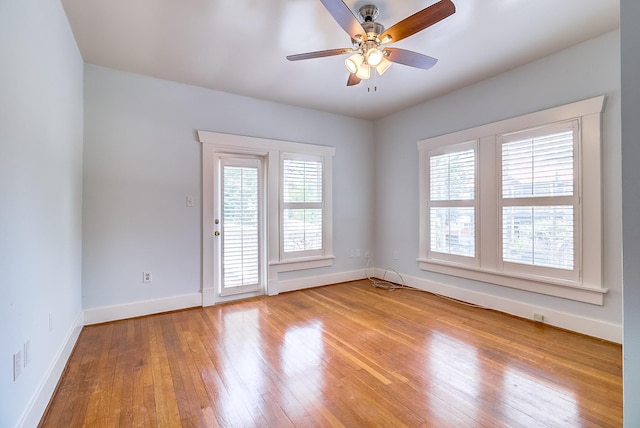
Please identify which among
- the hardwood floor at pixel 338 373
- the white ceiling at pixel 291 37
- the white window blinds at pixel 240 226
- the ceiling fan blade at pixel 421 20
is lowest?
the hardwood floor at pixel 338 373

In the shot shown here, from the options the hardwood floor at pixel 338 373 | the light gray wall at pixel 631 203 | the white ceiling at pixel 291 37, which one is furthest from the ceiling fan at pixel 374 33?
the hardwood floor at pixel 338 373

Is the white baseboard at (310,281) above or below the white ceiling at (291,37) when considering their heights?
below

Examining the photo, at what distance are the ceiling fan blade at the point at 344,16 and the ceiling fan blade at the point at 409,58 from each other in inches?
12.9

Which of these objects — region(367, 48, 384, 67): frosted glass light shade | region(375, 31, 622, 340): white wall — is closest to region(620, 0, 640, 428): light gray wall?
region(367, 48, 384, 67): frosted glass light shade

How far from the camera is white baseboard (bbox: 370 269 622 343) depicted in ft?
8.40

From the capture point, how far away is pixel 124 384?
1.98 m

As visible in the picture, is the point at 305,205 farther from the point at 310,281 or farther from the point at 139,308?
the point at 139,308

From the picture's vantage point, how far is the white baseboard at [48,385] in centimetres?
155

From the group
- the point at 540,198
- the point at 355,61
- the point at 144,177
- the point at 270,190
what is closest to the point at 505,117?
the point at 540,198

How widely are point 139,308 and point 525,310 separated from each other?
422 cm

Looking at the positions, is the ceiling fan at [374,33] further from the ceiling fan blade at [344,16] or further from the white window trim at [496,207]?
the white window trim at [496,207]

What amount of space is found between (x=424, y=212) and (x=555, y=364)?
232 centimetres

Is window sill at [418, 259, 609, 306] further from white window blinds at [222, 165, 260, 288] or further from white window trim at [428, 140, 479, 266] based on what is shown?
white window blinds at [222, 165, 260, 288]

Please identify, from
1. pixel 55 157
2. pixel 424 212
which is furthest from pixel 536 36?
pixel 55 157
